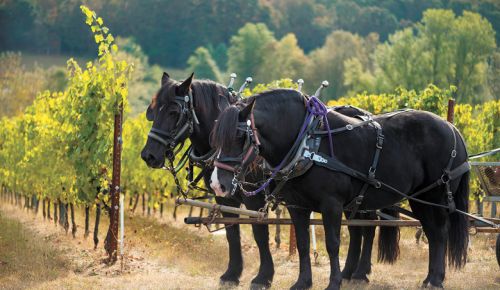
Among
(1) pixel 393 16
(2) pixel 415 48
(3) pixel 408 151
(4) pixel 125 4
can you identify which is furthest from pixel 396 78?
Answer: (3) pixel 408 151

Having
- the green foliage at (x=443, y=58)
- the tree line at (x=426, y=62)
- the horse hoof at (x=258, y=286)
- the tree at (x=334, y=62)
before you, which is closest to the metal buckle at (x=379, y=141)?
the horse hoof at (x=258, y=286)

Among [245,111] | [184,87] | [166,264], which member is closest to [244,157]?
[245,111]

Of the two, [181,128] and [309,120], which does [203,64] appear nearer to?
[181,128]

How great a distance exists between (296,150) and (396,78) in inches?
1877

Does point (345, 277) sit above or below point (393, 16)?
below

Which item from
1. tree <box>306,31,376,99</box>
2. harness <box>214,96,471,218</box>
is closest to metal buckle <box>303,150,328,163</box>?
harness <box>214,96,471,218</box>

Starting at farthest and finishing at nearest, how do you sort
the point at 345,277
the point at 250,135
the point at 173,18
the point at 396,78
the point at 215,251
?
the point at 173,18 < the point at 396,78 < the point at 215,251 < the point at 345,277 < the point at 250,135

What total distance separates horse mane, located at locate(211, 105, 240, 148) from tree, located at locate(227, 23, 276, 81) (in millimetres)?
72054

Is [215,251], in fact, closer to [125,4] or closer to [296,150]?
[296,150]

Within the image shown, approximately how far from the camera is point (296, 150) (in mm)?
7152

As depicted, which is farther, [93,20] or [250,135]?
[93,20]

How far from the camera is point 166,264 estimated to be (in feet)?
34.6

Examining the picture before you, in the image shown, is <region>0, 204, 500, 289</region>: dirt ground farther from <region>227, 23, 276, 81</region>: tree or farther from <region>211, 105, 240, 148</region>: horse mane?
<region>227, 23, 276, 81</region>: tree

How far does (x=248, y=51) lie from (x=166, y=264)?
232 feet
